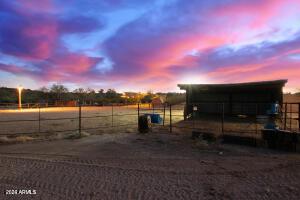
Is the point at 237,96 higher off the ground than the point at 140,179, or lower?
higher

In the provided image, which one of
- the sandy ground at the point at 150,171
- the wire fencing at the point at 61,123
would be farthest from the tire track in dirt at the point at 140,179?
the wire fencing at the point at 61,123

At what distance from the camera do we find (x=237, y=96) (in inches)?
967

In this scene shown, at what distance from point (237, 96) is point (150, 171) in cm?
1972

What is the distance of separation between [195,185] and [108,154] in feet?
13.3

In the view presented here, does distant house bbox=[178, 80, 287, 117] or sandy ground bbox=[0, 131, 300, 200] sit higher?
distant house bbox=[178, 80, 287, 117]

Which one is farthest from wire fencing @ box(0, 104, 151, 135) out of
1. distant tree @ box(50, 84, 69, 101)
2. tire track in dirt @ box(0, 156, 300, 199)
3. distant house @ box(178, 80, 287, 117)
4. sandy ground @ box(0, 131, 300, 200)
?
distant tree @ box(50, 84, 69, 101)

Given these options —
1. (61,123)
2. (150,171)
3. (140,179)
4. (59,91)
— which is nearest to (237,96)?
(61,123)

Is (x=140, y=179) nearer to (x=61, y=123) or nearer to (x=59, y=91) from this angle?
(x=61, y=123)

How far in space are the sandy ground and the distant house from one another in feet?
43.8

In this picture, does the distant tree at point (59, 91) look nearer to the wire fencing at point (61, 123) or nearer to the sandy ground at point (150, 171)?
the wire fencing at point (61, 123)

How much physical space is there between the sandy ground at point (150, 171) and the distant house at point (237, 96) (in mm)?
13342

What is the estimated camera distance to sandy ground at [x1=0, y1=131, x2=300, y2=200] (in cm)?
523

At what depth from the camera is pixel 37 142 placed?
11.5m

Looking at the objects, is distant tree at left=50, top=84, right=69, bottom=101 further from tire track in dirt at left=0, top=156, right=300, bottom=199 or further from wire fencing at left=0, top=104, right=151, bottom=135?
tire track in dirt at left=0, top=156, right=300, bottom=199
